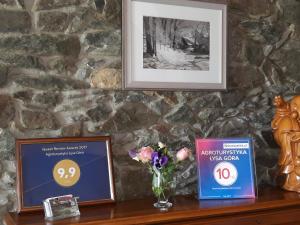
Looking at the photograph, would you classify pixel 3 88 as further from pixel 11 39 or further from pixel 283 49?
pixel 283 49

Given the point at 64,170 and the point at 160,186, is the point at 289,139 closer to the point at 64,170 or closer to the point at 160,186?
the point at 160,186

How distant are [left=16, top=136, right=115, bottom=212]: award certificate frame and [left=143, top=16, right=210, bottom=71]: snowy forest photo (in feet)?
1.70

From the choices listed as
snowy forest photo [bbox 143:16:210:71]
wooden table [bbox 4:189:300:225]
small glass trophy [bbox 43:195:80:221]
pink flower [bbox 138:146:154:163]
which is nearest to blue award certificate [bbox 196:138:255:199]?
wooden table [bbox 4:189:300:225]

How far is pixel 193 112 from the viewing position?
2.31 meters

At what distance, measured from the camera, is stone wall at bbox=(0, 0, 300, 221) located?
1.94 m

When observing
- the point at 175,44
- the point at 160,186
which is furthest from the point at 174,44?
the point at 160,186

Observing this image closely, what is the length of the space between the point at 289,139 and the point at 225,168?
15.2 inches

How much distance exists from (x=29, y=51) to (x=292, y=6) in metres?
1.62

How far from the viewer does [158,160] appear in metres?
1.89

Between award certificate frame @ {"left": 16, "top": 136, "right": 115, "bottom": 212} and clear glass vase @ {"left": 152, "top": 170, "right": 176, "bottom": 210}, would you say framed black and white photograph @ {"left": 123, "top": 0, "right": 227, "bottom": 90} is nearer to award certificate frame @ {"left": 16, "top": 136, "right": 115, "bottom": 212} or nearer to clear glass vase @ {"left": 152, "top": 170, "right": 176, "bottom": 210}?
award certificate frame @ {"left": 16, "top": 136, "right": 115, "bottom": 212}

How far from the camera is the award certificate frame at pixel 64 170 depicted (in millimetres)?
1843

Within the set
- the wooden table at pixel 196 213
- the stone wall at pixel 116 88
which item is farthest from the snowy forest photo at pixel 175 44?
the wooden table at pixel 196 213

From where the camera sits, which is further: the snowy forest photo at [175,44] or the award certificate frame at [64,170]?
the snowy forest photo at [175,44]

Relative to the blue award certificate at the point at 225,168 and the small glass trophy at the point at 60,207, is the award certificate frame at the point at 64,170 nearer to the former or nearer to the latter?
the small glass trophy at the point at 60,207
